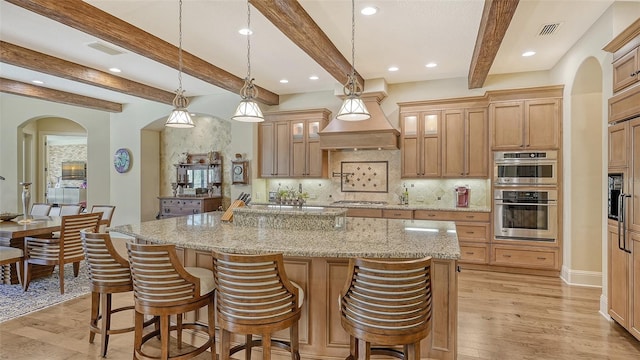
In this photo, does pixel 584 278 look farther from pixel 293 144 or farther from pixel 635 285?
pixel 293 144

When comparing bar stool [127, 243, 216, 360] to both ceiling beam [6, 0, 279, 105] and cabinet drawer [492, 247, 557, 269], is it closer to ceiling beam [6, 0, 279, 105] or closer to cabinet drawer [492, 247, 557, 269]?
ceiling beam [6, 0, 279, 105]

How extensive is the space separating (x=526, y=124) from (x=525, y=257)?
191 centimetres

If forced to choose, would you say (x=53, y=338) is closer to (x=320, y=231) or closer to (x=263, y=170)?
(x=320, y=231)

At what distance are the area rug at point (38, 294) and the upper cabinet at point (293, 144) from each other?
3.41 m

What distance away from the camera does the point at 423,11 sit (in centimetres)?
342

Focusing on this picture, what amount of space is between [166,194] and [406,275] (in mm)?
7745

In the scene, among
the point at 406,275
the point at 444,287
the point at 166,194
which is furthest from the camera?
the point at 166,194

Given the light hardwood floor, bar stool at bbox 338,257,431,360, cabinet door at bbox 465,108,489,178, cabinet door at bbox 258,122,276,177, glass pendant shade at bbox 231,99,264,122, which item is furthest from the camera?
cabinet door at bbox 258,122,276,177

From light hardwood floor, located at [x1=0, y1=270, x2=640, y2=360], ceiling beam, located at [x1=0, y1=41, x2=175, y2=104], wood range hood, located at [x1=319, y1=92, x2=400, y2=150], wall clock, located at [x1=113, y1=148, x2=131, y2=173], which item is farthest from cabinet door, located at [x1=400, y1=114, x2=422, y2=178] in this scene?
wall clock, located at [x1=113, y1=148, x2=131, y2=173]

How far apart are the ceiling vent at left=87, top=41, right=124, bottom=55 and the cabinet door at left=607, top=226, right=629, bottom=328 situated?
19.4ft

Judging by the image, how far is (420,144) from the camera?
5.65m

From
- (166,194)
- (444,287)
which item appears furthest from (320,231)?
(166,194)

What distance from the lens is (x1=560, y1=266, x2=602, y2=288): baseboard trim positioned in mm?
4340

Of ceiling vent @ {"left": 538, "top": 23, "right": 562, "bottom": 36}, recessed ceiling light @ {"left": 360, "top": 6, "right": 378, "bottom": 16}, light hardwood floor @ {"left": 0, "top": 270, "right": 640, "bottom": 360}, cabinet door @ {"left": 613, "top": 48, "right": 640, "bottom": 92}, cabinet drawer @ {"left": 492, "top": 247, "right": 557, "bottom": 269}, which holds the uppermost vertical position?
ceiling vent @ {"left": 538, "top": 23, "right": 562, "bottom": 36}
